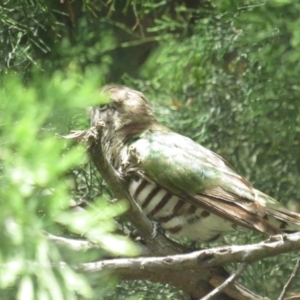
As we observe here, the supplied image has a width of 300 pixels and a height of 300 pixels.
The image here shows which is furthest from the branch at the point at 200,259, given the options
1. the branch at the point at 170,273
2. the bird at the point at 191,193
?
the bird at the point at 191,193

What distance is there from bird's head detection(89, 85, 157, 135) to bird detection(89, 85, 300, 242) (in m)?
0.07

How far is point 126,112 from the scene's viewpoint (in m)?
1.87

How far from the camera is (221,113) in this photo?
6.86ft

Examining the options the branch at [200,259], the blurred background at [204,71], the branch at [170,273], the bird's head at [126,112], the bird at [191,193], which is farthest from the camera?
the bird's head at [126,112]

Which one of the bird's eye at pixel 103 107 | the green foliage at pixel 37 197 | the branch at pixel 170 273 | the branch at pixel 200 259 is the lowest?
the branch at pixel 170 273

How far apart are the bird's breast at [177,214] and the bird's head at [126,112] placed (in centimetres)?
22

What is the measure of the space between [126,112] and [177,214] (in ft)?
1.12

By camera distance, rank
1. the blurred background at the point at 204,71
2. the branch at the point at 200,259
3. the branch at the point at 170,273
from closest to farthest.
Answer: the branch at the point at 200,259 → the branch at the point at 170,273 → the blurred background at the point at 204,71

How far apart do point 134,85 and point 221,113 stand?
308 millimetres

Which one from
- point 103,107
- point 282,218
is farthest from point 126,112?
point 282,218

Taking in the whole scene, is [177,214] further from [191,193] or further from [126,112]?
[126,112]

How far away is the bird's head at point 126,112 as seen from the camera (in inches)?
71.7

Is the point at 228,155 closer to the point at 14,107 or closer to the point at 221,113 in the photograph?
the point at 221,113

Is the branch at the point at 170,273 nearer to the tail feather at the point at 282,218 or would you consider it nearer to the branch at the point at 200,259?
the branch at the point at 200,259
